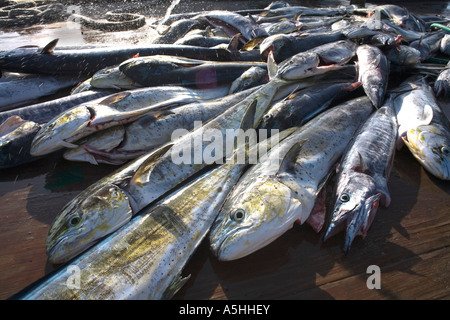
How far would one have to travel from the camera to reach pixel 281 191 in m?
2.16

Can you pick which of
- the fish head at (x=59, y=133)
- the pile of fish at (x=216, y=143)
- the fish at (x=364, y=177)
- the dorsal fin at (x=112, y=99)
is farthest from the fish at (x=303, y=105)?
the fish head at (x=59, y=133)

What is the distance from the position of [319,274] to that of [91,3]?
16.8m

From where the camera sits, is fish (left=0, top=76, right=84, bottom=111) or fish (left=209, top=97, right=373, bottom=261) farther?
fish (left=0, top=76, right=84, bottom=111)

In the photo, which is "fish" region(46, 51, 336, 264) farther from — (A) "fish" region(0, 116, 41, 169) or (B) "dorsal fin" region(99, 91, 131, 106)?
(A) "fish" region(0, 116, 41, 169)

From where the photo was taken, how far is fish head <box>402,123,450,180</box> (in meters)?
2.65

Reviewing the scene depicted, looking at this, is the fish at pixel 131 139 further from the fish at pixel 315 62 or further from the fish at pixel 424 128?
the fish at pixel 424 128

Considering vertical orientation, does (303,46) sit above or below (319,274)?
above

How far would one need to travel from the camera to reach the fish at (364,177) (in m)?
2.10

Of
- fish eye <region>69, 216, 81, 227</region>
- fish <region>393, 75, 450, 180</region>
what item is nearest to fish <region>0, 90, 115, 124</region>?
fish eye <region>69, 216, 81, 227</region>

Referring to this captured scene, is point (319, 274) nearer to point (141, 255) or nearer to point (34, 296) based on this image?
point (141, 255)

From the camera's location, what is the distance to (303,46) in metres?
4.71

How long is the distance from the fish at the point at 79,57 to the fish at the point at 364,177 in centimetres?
245

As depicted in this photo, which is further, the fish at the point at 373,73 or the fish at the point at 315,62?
the fish at the point at 315,62
